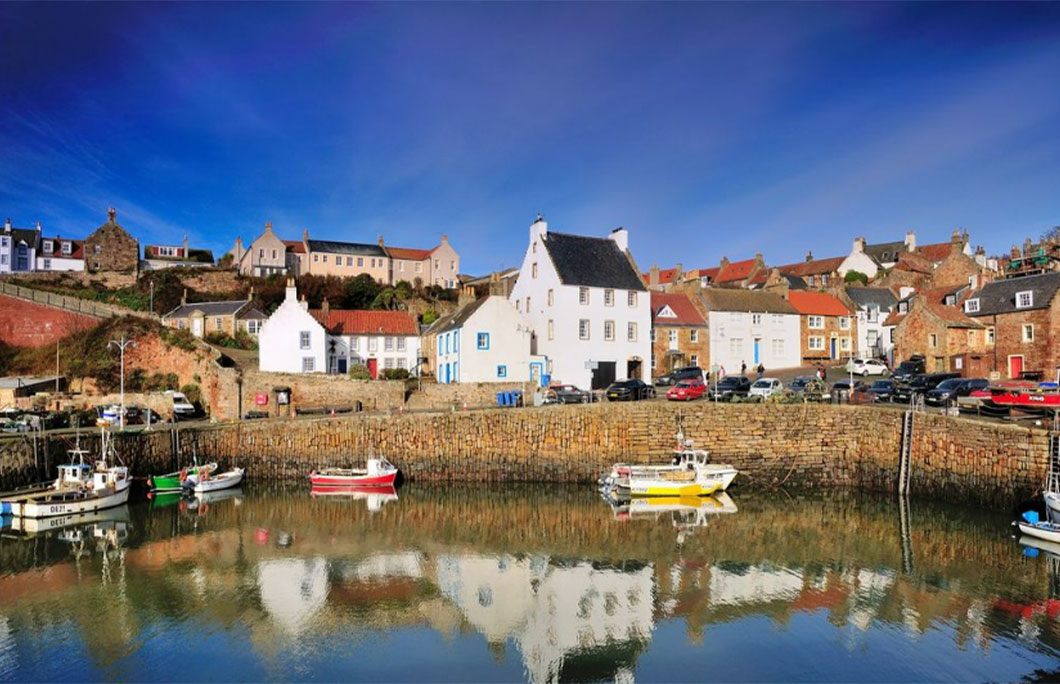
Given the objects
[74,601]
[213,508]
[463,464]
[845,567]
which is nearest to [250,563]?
[74,601]

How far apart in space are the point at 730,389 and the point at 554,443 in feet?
35.0

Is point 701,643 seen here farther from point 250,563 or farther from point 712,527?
point 250,563

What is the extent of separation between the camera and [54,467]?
30672mm

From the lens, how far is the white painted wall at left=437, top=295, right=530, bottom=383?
136 ft

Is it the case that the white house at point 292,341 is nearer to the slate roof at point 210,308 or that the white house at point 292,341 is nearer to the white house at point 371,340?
the white house at point 371,340

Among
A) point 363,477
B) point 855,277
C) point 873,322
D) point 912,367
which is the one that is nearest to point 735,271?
point 855,277

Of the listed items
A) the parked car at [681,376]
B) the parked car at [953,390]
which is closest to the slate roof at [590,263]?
the parked car at [681,376]

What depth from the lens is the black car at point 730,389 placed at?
3469cm

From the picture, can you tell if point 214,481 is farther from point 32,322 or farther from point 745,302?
point 745,302

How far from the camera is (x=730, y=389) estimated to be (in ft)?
119

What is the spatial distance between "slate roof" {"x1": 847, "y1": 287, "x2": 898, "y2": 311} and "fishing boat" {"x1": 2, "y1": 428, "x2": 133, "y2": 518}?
53749 millimetres

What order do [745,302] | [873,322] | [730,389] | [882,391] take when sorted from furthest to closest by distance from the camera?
1. [873,322]
2. [745,302]
3. [730,389]
4. [882,391]

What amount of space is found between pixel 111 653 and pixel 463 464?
60.1ft

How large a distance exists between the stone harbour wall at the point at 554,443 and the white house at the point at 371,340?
12.7 m
